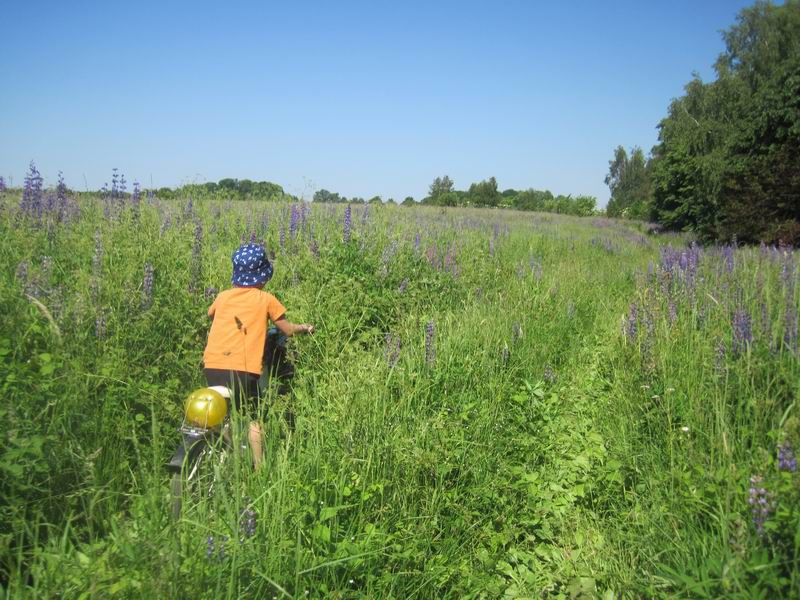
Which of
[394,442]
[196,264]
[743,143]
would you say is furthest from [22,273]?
[743,143]

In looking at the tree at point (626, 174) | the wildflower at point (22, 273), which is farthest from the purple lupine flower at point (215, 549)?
the tree at point (626, 174)

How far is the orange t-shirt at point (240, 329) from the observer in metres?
3.27

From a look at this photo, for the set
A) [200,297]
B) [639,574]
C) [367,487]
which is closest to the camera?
[639,574]

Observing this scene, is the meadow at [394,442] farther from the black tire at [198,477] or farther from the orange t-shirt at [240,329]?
the orange t-shirt at [240,329]

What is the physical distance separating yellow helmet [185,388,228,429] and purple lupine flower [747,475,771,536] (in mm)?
2309

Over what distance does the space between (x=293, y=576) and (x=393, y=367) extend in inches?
65.7

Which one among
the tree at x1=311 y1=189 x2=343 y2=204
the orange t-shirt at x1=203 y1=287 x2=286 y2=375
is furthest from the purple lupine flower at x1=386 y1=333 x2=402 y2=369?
the tree at x1=311 y1=189 x2=343 y2=204

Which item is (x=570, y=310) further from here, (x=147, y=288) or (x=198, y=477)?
(x=198, y=477)

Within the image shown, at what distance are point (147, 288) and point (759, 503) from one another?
4003 millimetres

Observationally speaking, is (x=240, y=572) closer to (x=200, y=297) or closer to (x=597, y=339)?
(x=200, y=297)

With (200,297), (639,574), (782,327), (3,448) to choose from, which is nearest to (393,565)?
(639,574)

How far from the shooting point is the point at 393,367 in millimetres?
3496

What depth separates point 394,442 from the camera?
2795 millimetres

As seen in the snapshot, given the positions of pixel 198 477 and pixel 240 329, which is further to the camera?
pixel 240 329
